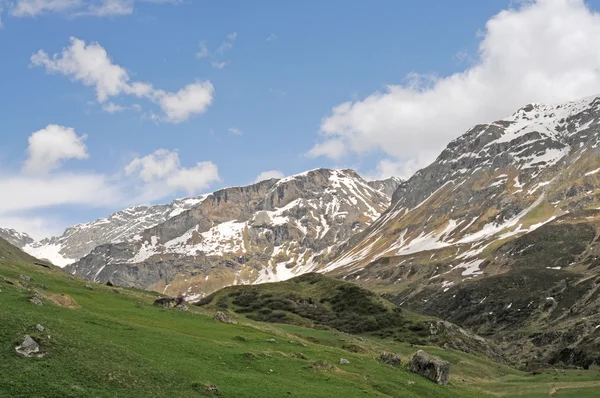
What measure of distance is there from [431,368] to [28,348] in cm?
3863

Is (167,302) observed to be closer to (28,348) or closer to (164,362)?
(164,362)

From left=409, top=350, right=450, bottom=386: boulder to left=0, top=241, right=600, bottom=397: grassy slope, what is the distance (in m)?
1.39

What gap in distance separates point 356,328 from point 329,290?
31.8m

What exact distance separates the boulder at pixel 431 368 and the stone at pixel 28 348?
3781 centimetres

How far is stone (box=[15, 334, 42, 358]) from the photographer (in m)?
29.7

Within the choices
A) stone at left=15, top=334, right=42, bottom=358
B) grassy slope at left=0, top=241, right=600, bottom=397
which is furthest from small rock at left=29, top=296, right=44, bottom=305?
stone at left=15, top=334, right=42, bottom=358

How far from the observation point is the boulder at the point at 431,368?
53656 millimetres

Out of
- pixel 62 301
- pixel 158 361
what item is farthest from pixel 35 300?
pixel 158 361

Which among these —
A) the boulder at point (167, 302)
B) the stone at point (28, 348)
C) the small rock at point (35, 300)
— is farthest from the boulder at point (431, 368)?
the stone at point (28, 348)

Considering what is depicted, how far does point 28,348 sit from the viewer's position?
3006 cm

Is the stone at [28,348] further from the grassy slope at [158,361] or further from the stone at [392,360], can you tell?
the stone at [392,360]

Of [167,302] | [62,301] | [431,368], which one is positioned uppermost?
[62,301]

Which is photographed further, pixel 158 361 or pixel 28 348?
pixel 158 361

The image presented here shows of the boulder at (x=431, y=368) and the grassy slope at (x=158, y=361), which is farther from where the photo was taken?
the boulder at (x=431, y=368)
